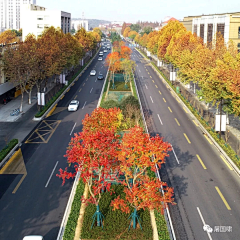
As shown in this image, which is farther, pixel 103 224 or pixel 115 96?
Result: pixel 115 96

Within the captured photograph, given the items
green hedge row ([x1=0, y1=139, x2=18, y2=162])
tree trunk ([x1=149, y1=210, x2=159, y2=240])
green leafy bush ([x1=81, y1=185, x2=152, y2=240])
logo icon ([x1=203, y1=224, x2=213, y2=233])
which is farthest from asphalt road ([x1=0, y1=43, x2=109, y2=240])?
logo icon ([x1=203, y1=224, x2=213, y2=233])

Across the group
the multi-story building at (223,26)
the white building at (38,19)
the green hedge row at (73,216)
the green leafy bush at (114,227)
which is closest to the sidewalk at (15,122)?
the green hedge row at (73,216)

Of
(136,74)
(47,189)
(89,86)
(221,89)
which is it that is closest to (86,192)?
(47,189)

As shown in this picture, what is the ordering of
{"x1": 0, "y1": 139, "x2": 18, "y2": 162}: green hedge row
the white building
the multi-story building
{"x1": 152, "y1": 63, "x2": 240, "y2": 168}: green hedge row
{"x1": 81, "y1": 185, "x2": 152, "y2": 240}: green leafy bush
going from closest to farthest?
{"x1": 81, "y1": 185, "x2": 152, "y2": 240}: green leafy bush < {"x1": 152, "y1": 63, "x2": 240, "y2": 168}: green hedge row < {"x1": 0, "y1": 139, "x2": 18, "y2": 162}: green hedge row < the multi-story building < the white building

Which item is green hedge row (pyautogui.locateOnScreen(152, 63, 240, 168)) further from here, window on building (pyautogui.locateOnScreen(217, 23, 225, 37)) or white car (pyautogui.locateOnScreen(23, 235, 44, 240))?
window on building (pyautogui.locateOnScreen(217, 23, 225, 37))

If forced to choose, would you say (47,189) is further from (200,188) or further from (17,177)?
(200,188)

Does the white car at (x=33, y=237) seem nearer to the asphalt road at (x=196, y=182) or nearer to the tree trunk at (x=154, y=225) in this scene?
the tree trunk at (x=154, y=225)
